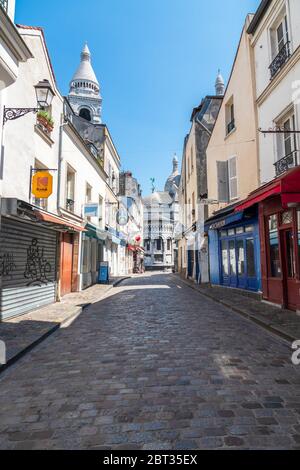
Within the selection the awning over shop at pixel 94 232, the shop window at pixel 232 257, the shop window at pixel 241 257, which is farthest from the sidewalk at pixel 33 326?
the shop window at pixel 232 257

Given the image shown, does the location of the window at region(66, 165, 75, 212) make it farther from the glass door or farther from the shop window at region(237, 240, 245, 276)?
the glass door

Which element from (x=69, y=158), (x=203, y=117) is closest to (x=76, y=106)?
(x=203, y=117)

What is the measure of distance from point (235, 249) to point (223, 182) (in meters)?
3.06

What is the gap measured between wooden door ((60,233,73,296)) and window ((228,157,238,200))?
7.36 metres

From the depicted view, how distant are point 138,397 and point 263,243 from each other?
767cm

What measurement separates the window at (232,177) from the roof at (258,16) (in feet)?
15.1

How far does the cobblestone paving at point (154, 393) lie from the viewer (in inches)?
97.7

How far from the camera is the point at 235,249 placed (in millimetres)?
12953

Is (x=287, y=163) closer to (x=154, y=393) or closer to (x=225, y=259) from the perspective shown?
(x=225, y=259)

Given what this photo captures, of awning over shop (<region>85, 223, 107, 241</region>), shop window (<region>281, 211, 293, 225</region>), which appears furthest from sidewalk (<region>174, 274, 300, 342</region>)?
awning over shop (<region>85, 223, 107, 241</region>)

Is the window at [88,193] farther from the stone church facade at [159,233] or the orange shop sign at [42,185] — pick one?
the stone church facade at [159,233]

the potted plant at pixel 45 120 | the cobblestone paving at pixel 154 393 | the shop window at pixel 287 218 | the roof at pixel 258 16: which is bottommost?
the cobblestone paving at pixel 154 393

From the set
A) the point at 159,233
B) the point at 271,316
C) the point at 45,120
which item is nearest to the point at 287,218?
the point at 271,316

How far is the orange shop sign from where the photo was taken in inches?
335
